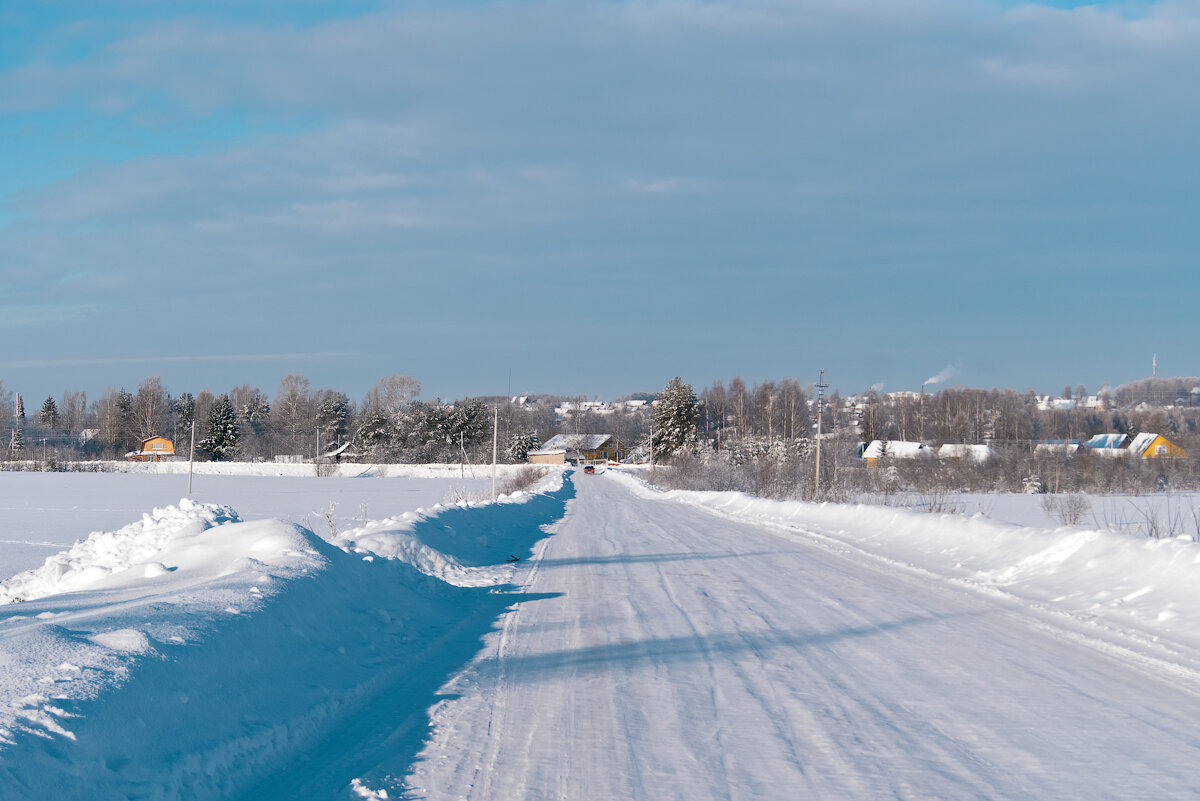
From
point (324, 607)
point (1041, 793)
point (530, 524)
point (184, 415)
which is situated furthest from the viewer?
point (184, 415)

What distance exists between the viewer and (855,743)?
4918 millimetres

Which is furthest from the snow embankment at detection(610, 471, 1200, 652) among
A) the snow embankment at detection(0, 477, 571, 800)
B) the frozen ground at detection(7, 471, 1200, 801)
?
the snow embankment at detection(0, 477, 571, 800)

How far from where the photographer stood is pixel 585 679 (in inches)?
253

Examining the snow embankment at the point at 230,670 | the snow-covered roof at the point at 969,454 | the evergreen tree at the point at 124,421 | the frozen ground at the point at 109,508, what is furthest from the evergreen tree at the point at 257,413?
the snow embankment at the point at 230,670

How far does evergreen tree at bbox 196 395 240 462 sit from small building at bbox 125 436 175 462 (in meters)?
5.37

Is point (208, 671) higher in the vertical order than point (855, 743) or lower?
higher

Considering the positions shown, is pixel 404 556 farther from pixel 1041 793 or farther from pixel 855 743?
pixel 1041 793

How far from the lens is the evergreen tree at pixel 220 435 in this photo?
11031 centimetres

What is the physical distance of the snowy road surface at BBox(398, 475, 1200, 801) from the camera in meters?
4.35

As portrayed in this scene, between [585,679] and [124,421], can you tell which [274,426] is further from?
[585,679]

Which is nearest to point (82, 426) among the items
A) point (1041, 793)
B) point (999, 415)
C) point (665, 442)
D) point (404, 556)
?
point (665, 442)

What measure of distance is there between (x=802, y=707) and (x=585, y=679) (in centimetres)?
168

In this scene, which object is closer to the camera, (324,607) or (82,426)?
(324,607)

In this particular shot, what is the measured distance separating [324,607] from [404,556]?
4.85 meters
